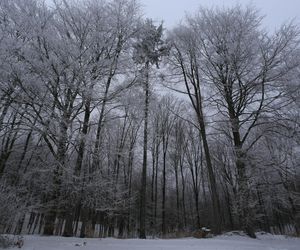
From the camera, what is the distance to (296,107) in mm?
10789

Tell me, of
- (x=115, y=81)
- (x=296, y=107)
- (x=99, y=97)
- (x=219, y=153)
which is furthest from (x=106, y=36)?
(x=219, y=153)

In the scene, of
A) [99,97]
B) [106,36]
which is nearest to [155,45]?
[106,36]

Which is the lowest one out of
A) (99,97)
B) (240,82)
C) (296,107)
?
(99,97)

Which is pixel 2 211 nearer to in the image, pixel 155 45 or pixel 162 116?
pixel 155 45

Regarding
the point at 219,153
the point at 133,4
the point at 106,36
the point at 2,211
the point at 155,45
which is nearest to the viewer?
the point at 2,211

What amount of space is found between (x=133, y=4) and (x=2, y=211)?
9.81m

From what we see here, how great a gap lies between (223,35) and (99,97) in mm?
7625

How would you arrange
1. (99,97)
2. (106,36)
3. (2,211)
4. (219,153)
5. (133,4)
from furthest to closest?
(219,153), (133,4), (106,36), (99,97), (2,211)

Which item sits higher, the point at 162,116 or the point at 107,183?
the point at 162,116

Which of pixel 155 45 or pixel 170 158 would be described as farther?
pixel 170 158

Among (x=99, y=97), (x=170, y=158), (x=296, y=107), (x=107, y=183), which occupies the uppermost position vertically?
(x=170, y=158)

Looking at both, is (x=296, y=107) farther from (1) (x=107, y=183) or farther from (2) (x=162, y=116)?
(2) (x=162, y=116)

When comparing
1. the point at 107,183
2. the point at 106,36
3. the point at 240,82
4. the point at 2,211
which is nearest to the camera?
the point at 2,211

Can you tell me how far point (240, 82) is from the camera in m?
11.8
